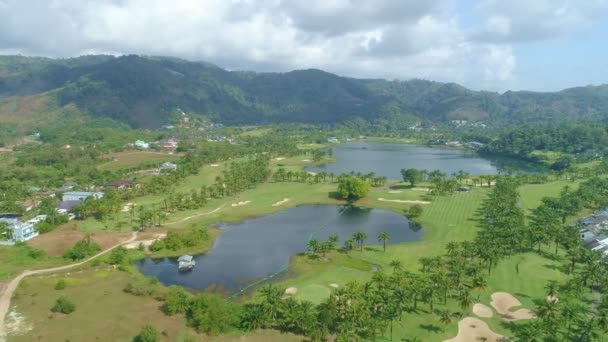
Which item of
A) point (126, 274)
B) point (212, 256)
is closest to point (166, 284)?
point (126, 274)

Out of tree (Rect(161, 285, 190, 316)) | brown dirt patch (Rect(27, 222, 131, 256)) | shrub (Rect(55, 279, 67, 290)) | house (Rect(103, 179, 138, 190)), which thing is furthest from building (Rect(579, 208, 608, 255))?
house (Rect(103, 179, 138, 190))

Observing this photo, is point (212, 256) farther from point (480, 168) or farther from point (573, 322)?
point (480, 168)

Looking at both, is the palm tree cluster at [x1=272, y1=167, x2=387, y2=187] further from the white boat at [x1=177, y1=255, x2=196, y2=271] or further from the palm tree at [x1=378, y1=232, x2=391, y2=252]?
the white boat at [x1=177, y1=255, x2=196, y2=271]

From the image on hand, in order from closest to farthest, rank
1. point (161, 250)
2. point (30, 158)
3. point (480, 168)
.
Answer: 1. point (161, 250)
2. point (30, 158)
3. point (480, 168)

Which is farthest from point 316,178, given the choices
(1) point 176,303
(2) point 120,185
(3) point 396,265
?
(1) point 176,303

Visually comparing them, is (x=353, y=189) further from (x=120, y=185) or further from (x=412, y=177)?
(x=120, y=185)

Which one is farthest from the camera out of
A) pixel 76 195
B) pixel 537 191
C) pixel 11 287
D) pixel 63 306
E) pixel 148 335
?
pixel 537 191

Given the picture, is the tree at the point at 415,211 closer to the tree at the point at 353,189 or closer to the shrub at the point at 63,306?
the tree at the point at 353,189
